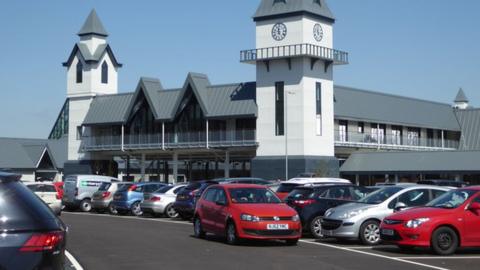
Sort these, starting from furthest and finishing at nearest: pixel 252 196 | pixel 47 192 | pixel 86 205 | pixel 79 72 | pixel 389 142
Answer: pixel 79 72 < pixel 389 142 < pixel 86 205 < pixel 47 192 < pixel 252 196

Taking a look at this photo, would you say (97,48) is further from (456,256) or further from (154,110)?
A: (456,256)

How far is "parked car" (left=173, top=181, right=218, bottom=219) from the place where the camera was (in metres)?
25.9

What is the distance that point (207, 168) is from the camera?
77.8 metres

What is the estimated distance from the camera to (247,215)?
653 inches

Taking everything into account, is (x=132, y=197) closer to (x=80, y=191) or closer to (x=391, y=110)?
(x=80, y=191)

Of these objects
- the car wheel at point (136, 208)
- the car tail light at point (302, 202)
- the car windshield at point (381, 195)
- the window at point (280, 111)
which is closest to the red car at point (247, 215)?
the car tail light at point (302, 202)

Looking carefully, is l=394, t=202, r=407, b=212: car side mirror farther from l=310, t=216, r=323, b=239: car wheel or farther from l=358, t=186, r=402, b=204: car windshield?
l=310, t=216, r=323, b=239: car wheel

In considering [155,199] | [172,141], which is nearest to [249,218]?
[155,199]

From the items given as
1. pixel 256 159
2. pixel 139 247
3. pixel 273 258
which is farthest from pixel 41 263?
pixel 256 159

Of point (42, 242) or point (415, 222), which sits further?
point (415, 222)

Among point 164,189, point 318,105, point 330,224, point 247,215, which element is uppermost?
point 318,105

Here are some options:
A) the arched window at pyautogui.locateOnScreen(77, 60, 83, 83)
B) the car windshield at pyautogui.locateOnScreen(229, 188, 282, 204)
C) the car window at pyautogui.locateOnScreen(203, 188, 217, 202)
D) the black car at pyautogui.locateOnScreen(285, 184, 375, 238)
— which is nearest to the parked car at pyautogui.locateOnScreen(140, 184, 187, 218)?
the black car at pyautogui.locateOnScreen(285, 184, 375, 238)

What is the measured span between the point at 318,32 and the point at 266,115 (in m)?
7.99

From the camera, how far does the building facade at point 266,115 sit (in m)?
57.0
